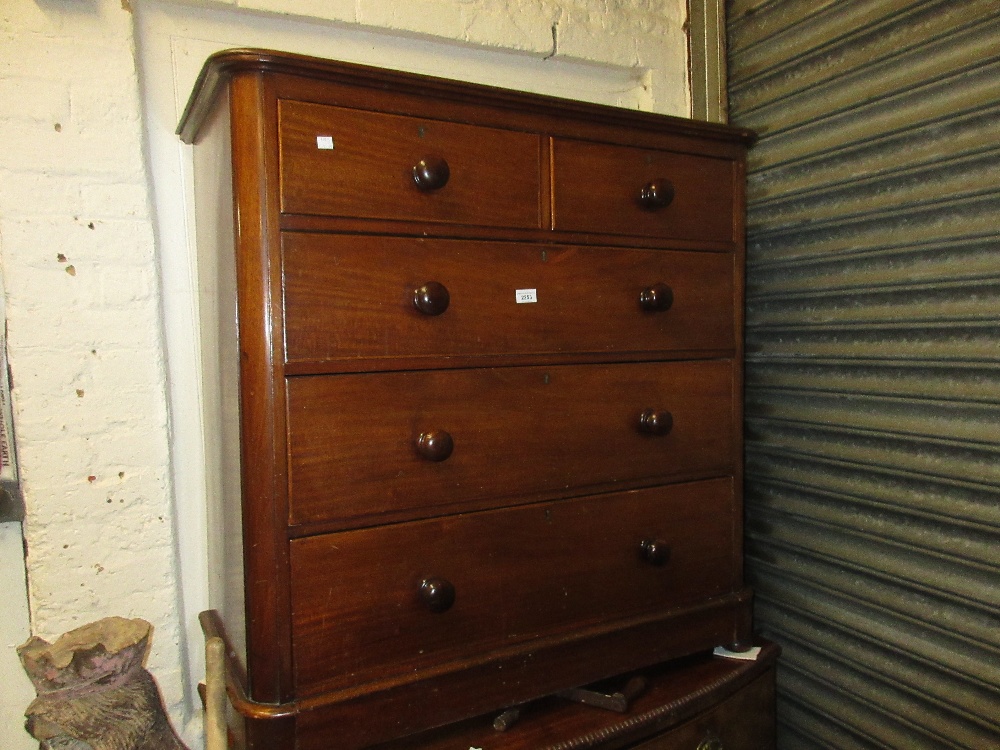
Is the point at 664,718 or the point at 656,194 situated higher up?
the point at 656,194

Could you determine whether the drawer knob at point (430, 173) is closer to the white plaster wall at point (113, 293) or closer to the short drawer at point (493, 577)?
the short drawer at point (493, 577)

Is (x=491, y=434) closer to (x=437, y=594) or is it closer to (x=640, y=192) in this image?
(x=437, y=594)

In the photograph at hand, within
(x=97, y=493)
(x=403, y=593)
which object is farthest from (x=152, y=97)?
(x=403, y=593)

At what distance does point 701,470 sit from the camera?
1.37m

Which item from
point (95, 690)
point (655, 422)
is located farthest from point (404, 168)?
point (95, 690)

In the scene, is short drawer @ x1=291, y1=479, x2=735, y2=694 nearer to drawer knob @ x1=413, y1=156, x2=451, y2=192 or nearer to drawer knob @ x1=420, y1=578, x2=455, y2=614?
drawer knob @ x1=420, y1=578, x2=455, y2=614

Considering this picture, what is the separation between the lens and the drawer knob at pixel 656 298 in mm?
1272

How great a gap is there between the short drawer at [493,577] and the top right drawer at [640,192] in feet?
1.65

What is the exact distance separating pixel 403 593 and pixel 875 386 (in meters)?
1.02

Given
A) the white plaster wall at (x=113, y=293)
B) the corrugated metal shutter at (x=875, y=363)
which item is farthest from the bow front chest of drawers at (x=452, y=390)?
the corrugated metal shutter at (x=875, y=363)

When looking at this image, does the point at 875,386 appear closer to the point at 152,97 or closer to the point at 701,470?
the point at 701,470

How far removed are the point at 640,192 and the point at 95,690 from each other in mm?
1432

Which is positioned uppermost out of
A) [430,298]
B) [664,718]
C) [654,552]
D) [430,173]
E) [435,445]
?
[430,173]

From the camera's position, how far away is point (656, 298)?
1271mm
